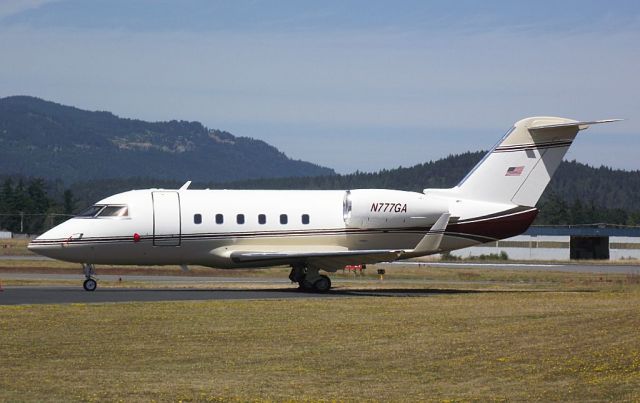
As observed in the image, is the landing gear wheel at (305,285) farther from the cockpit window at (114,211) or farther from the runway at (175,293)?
the cockpit window at (114,211)

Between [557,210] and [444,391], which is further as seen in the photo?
[557,210]

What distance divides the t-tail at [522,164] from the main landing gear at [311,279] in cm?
535

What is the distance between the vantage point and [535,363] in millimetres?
18375

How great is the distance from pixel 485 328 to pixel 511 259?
212ft

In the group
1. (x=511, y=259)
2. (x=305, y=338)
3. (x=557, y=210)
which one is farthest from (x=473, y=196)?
(x=557, y=210)

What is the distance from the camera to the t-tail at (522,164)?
3672 cm

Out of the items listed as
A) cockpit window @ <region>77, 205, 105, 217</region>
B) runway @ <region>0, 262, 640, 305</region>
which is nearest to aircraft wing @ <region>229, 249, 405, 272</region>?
runway @ <region>0, 262, 640, 305</region>

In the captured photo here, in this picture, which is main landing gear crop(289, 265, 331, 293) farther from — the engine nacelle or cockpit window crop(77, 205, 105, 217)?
cockpit window crop(77, 205, 105, 217)

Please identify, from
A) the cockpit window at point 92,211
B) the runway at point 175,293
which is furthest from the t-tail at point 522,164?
the cockpit window at point 92,211

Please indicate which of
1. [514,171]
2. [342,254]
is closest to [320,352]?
[342,254]

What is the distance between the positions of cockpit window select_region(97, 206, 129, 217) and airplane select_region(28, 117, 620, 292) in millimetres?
32

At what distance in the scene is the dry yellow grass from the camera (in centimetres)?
1595

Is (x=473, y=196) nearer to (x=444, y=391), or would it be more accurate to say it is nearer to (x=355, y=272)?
(x=355, y=272)

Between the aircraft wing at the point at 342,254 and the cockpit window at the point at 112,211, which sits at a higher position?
the cockpit window at the point at 112,211
